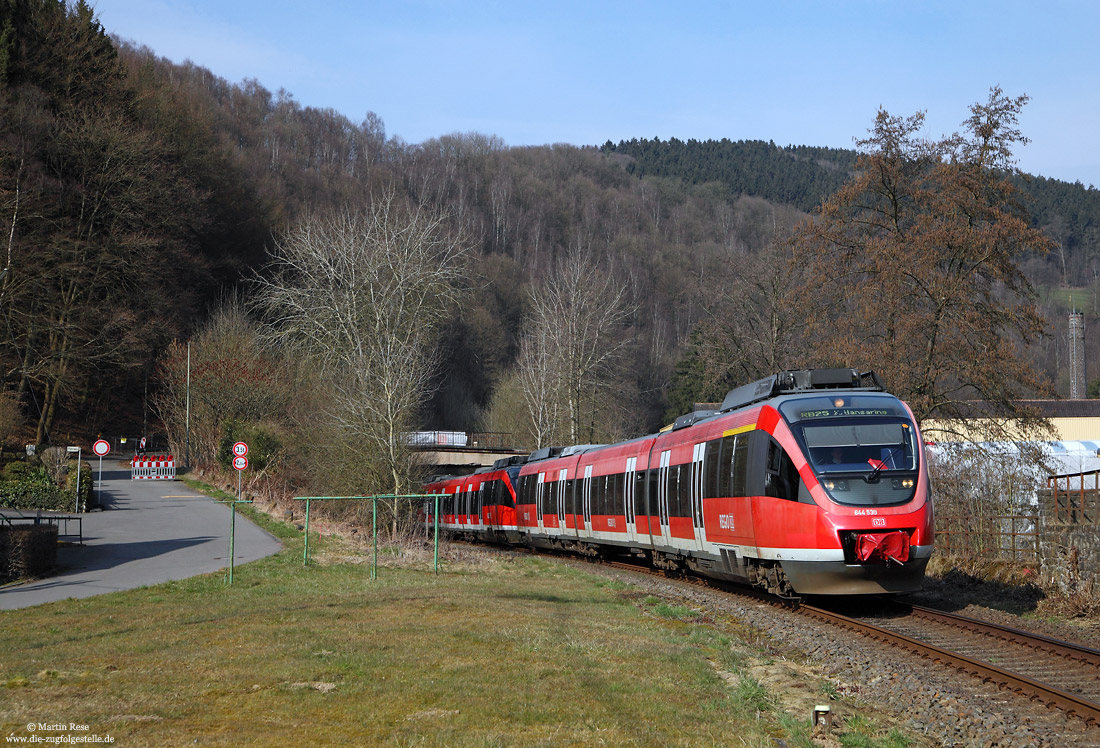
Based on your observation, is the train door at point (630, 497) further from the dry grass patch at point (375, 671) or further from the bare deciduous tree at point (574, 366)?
the bare deciduous tree at point (574, 366)

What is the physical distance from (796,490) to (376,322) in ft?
83.2

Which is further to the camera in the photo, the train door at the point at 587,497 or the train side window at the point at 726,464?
the train door at the point at 587,497

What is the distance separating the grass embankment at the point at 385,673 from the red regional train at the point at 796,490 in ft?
5.77

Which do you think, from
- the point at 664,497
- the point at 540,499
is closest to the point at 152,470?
the point at 540,499

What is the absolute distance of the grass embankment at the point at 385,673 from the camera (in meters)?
7.63

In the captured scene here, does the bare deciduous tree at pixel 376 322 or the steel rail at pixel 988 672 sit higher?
the bare deciduous tree at pixel 376 322

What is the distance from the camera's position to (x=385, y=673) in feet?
32.0

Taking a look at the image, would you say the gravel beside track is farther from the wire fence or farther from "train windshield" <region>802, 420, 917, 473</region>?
the wire fence

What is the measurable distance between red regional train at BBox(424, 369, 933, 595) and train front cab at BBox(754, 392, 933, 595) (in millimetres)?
15

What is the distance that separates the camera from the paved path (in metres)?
18.5

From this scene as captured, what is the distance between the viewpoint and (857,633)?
42.6 feet

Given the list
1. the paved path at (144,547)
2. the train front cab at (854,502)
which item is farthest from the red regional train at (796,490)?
the paved path at (144,547)

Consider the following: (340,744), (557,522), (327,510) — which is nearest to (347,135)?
(327,510)

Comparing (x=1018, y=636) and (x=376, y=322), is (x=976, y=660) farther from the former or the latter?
(x=376, y=322)
